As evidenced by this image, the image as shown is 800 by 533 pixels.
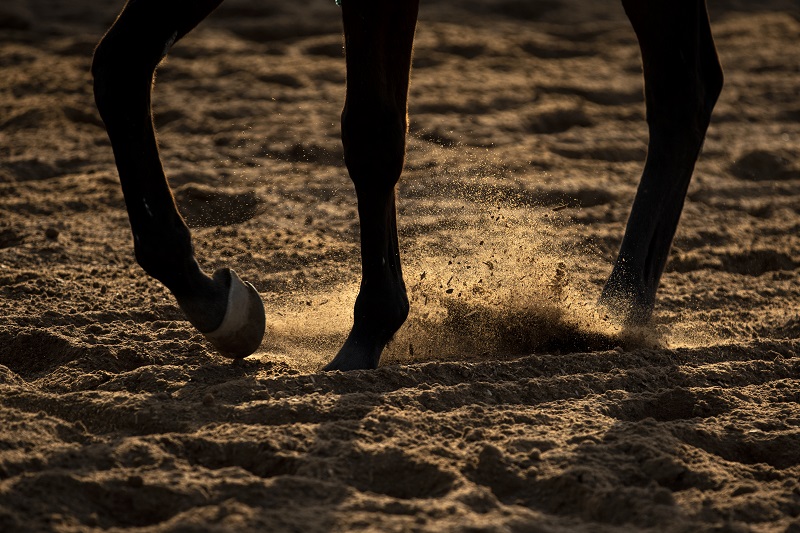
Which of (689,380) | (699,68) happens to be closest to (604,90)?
(699,68)

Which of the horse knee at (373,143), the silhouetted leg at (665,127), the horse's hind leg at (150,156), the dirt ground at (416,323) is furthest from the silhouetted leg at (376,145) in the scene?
the silhouetted leg at (665,127)

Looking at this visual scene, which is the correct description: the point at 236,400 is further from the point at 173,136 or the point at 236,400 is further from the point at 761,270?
the point at 173,136

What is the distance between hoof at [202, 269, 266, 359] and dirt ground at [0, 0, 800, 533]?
0.28 ft

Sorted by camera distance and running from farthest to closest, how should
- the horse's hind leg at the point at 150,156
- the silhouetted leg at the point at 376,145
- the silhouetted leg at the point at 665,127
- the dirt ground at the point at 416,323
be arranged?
the silhouetted leg at the point at 665,127 → the silhouetted leg at the point at 376,145 → the horse's hind leg at the point at 150,156 → the dirt ground at the point at 416,323

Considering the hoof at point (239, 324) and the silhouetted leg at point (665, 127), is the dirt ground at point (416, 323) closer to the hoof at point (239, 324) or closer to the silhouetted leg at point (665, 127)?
the hoof at point (239, 324)

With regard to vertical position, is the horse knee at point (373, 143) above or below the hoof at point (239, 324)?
above

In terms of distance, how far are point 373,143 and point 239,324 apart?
2.06 feet

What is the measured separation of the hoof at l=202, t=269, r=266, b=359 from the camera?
9.74 ft

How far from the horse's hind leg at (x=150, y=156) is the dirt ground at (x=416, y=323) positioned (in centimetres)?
21

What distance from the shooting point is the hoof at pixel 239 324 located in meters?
2.97

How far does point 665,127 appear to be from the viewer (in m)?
3.76

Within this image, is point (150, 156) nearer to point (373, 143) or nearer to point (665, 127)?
point (373, 143)

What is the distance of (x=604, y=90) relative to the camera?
7.10 m

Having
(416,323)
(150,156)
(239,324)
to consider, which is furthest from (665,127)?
(150,156)
